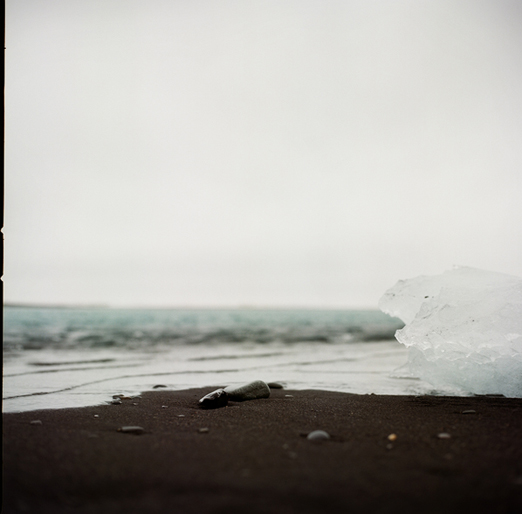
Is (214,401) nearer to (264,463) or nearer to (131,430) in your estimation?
(131,430)

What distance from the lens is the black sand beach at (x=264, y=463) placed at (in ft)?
6.73

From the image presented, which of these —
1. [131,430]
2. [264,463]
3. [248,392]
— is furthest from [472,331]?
[131,430]

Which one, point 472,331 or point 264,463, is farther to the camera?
point 472,331

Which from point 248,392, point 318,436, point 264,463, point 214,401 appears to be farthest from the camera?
point 248,392

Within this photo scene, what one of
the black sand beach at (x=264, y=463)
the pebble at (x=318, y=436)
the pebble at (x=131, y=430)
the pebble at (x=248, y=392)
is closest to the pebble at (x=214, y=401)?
the pebble at (x=248, y=392)

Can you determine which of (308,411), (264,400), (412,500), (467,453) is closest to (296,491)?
(412,500)

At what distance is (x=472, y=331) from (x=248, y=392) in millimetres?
2821

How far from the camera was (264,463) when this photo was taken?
100 inches

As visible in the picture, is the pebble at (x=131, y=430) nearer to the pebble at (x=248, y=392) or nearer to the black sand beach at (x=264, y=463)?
the black sand beach at (x=264, y=463)

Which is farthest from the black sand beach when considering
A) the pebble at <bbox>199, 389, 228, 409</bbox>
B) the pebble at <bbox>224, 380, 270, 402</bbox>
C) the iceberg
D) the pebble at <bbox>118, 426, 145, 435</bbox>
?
the pebble at <bbox>224, 380, 270, 402</bbox>

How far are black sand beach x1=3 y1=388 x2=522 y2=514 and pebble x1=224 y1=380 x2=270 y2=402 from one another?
124cm

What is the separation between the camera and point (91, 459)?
2.60 m

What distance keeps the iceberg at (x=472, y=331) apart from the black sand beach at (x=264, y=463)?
97cm

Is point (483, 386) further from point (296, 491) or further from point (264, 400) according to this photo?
point (296, 491)
